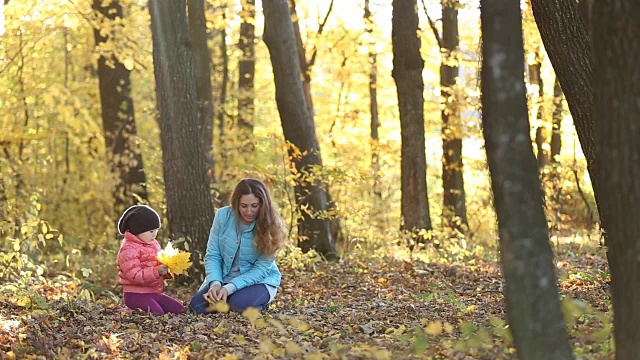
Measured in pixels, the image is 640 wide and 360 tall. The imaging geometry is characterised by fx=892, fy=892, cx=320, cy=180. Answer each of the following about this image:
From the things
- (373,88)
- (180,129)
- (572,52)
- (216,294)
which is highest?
(373,88)

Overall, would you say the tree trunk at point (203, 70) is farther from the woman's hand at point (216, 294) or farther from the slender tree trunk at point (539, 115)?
the woman's hand at point (216, 294)

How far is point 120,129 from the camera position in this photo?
18031 mm

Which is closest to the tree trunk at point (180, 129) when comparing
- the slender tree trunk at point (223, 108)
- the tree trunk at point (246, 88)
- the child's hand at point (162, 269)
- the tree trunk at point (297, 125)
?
the child's hand at point (162, 269)

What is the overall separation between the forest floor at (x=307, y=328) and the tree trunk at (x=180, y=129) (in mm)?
761

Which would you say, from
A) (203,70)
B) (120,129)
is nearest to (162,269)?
(203,70)

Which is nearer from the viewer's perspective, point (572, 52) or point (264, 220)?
point (572, 52)

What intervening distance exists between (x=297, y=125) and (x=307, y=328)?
7.13m

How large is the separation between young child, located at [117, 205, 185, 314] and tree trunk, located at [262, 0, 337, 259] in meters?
4.75

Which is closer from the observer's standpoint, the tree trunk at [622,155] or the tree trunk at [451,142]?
the tree trunk at [622,155]

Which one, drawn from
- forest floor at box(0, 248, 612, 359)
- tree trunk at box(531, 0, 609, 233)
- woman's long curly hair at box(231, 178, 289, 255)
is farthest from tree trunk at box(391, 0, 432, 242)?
tree trunk at box(531, 0, 609, 233)

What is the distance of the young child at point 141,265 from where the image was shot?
828cm

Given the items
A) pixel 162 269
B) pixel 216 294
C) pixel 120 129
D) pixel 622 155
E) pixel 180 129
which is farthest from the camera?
pixel 120 129

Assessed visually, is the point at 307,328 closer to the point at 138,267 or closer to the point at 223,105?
the point at 138,267

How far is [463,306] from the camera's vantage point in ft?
26.5
